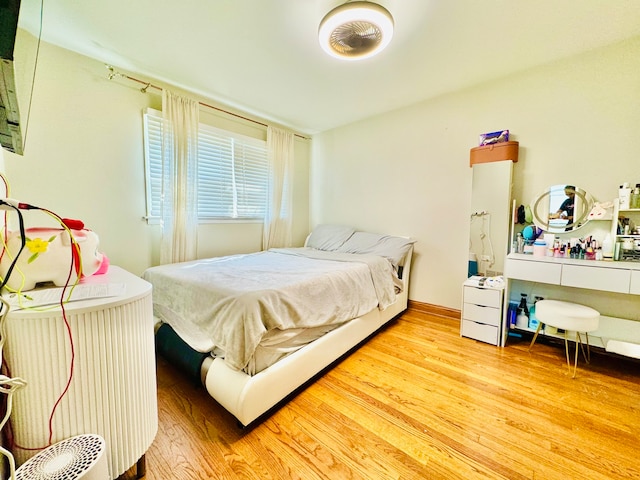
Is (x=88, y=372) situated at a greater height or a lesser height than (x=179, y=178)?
lesser

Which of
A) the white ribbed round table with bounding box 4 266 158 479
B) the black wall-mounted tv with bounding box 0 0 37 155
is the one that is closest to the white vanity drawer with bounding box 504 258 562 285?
the white ribbed round table with bounding box 4 266 158 479

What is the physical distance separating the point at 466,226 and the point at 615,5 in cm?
173

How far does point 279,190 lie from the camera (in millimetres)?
3465

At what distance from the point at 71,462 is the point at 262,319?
0.78m

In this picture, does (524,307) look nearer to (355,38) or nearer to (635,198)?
(635,198)

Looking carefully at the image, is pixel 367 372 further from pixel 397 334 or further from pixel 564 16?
pixel 564 16

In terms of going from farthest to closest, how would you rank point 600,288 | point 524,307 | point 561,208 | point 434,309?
point 434,309 < point 524,307 < point 561,208 < point 600,288

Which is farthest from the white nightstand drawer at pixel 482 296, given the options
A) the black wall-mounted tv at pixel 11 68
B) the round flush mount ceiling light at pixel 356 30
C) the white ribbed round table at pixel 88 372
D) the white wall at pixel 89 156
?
the white wall at pixel 89 156

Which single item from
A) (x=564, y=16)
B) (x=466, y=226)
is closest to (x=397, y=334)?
(x=466, y=226)

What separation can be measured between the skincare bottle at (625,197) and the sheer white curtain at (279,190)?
320 cm

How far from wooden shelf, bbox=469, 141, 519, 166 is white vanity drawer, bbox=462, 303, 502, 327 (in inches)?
54.0

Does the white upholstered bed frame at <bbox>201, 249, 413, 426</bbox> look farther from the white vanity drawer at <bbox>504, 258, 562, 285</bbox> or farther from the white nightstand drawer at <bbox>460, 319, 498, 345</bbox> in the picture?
the white vanity drawer at <bbox>504, 258, 562, 285</bbox>

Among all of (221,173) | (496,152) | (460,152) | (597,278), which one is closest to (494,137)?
(496,152)

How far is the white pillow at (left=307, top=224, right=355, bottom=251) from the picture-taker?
328cm
